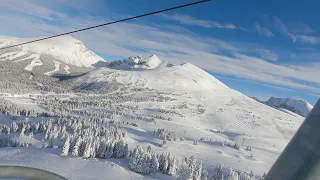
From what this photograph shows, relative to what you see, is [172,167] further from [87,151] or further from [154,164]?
[87,151]

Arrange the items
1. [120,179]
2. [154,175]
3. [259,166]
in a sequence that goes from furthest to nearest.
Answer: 1. [259,166]
2. [154,175]
3. [120,179]

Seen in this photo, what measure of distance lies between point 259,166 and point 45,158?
13789 cm

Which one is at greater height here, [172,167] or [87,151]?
[87,151]

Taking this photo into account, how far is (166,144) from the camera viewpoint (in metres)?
197

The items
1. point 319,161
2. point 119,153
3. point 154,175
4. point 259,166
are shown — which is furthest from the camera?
point 259,166

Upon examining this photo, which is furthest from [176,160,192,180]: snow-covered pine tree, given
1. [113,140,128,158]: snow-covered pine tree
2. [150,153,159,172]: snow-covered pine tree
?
[113,140,128,158]: snow-covered pine tree

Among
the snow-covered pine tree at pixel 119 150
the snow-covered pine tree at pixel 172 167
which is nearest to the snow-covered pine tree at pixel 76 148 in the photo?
the snow-covered pine tree at pixel 119 150

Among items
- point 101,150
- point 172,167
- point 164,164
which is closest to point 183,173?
point 172,167

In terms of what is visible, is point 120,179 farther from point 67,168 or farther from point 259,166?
point 259,166

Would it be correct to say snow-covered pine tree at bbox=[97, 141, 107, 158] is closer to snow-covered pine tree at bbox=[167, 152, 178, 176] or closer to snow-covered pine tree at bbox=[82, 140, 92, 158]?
snow-covered pine tree at bbox=[82, 140, 92, 158]

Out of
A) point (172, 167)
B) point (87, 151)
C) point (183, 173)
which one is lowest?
point (183, 173)

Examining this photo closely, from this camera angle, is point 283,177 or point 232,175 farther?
point 232,175

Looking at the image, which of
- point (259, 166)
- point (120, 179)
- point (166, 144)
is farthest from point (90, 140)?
point (259, 166)

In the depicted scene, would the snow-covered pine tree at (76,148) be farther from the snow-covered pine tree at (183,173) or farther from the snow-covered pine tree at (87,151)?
the snow-covered pine tree at (183,173)
